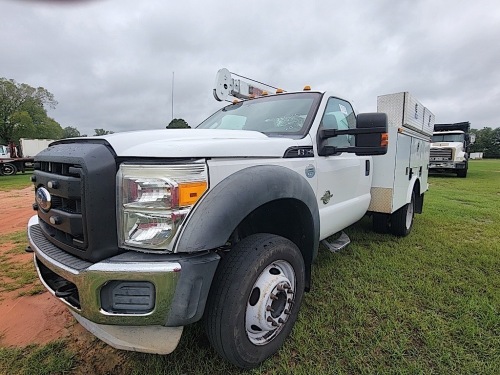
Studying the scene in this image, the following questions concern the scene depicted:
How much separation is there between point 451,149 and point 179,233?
59.4 ft

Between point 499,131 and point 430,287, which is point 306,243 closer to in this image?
point 430,287

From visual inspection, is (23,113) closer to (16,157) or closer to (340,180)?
(16,157)

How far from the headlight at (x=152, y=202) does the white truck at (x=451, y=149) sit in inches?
706

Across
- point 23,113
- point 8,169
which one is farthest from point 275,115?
point 23,113

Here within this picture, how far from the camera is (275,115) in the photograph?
2.80 meters

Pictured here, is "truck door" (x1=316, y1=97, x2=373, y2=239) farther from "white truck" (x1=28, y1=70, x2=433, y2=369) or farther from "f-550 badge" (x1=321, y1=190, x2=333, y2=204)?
"white truck" (x1=28, y1=70, x2=433, y2=369)

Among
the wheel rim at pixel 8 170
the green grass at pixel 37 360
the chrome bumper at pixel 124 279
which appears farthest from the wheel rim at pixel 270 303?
the wheel rim at pixel 8 170

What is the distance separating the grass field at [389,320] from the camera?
6.33ft

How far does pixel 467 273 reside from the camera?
3225 mm

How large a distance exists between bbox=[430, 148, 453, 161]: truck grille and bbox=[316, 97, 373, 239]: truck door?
15.4m

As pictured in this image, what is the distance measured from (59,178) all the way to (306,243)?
5.49 feet

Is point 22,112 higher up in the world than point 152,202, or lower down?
higher up

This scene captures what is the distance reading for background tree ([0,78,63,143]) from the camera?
39562 mm

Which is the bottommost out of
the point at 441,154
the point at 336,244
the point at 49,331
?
the point at 49,331
